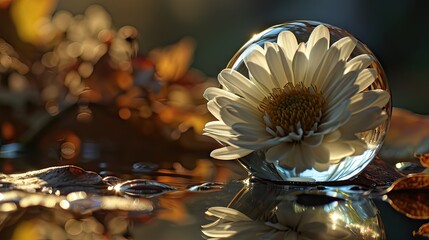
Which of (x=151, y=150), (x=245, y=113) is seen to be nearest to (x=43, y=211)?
(x=245, y=113)

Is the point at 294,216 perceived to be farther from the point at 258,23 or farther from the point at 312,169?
the point at 258,23

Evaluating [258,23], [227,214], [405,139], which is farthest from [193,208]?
[258,23]

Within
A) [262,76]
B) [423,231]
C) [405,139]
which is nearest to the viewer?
[423,231]

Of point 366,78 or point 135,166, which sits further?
point 135,166

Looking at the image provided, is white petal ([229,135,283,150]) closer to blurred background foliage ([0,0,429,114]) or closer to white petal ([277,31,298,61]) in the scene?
white petal ([277,31,298,61])

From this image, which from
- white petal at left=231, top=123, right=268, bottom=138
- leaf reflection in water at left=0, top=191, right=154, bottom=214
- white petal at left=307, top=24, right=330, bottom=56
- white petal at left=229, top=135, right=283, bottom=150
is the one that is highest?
white petal at left=307, top=24, right=330, bottom=56

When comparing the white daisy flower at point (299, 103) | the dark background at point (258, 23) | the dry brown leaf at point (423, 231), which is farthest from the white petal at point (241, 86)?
the dark background at point (258, 23)

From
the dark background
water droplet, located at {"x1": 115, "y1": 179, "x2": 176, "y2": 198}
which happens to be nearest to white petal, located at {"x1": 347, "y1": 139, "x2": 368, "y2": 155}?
water droplet, located at {"x1": 115, "y1": 179, "x2": 176, "y2": 198}
